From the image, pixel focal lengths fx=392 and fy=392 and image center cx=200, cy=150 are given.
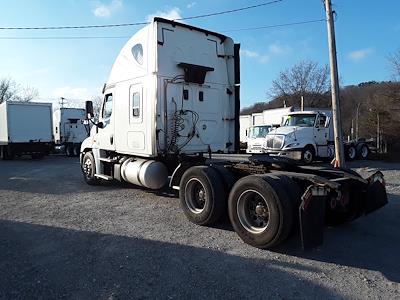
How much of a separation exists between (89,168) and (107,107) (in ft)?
6.92

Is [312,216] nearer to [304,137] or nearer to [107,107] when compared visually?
[107,107]

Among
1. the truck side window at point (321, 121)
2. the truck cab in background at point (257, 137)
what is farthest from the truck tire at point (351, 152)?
the truck cab in background at point (257, 137)

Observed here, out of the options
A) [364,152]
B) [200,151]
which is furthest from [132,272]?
[364,152]

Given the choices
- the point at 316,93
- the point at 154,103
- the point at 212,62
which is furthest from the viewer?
the point at 316,93

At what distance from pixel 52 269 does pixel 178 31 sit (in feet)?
19.6

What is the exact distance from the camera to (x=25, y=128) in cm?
2525

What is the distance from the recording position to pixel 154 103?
8625 millimetres

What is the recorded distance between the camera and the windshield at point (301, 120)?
19.4 metres

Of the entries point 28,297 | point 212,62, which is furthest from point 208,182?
point 212,62

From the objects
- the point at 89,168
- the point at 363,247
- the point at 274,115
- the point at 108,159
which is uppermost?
the point at 274,115

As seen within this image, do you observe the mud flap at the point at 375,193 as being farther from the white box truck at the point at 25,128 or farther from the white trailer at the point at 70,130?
the white trailer at the point at 70,130

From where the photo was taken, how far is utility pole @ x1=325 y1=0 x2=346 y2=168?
13047 millimetres

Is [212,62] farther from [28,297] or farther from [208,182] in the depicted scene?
[28,297]

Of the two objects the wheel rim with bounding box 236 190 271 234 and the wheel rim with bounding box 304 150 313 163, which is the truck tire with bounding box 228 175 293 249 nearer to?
the wheel rim with bounding box 236 190 271 234
